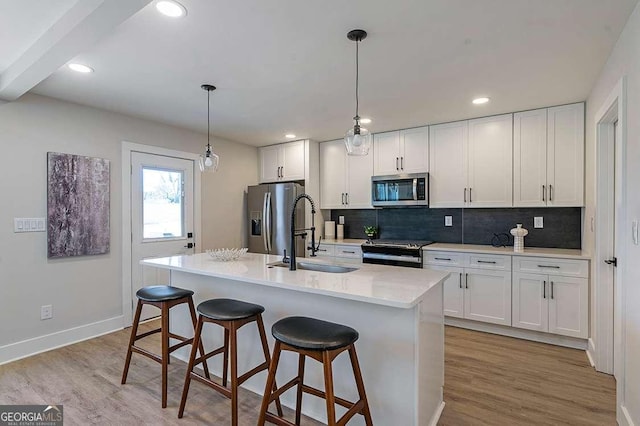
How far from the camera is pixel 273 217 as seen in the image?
4723 millimetres

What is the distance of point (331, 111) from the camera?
357 cm

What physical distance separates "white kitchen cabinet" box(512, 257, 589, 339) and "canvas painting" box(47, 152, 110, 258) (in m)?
4.32

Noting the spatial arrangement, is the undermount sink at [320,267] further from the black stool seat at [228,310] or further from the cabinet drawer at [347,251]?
the cabinet drawer at [347,251]

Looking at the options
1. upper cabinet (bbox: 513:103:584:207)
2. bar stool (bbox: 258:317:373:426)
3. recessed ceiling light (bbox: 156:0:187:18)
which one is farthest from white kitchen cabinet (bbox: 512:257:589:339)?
recessed ceiling light (bbox: 156:0:187:18)

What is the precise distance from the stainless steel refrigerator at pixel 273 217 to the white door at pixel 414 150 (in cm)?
148

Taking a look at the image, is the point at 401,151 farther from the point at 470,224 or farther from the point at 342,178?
the point at 470,224

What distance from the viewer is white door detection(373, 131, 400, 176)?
4.36 meters

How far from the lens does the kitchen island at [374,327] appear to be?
→ 5.62 ft

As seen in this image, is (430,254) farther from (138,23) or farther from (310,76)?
(138,23)

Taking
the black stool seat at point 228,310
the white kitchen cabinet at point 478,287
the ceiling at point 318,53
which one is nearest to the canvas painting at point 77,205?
the ceiling at point 318,53

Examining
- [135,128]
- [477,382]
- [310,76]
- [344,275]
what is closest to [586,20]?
[310,76]

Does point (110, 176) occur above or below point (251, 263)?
above

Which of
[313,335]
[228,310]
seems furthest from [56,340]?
[313,335]

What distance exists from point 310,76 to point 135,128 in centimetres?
236
